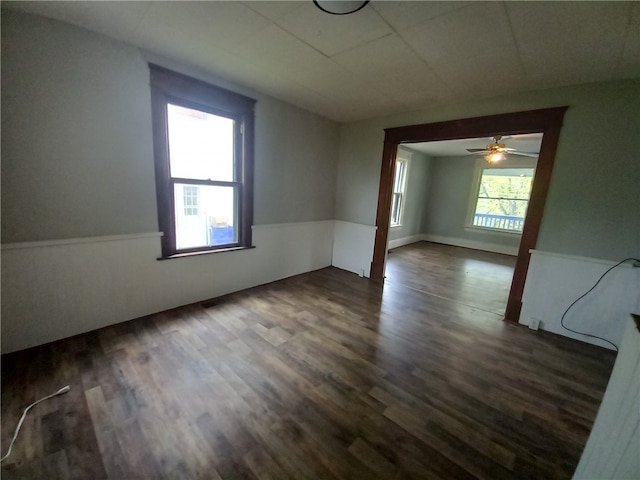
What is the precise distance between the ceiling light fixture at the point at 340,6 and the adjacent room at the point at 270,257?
2 cm

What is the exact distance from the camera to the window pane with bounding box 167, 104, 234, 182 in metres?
2.61

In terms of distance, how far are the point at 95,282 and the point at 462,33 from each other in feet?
11.7

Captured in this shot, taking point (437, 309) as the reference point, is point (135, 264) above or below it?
above

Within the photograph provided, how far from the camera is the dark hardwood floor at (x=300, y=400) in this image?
1.31 meters

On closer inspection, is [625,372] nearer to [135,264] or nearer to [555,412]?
[555,412]

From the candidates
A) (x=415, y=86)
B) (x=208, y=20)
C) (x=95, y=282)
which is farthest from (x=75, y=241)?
(x=415, y=86)

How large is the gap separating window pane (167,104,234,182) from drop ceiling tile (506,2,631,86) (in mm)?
2741

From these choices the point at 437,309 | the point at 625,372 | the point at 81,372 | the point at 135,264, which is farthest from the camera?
the point at 437,309

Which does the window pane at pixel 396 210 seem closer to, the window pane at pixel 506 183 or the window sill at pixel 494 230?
the window sill at pixel 494 230

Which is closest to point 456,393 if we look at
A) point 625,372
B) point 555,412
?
point 555,412

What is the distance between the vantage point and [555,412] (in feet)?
5.62

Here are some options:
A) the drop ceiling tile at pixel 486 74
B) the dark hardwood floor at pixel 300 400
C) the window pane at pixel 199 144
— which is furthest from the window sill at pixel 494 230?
the window pane at pixel 199 144

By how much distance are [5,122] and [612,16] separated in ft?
13.1

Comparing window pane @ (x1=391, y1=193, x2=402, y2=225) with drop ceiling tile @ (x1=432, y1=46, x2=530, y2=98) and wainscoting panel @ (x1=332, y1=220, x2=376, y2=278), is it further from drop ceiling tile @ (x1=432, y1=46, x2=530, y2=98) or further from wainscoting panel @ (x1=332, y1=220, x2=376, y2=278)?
drop ceiling tile @ (x1=432, y1=46, x2=530, y2=98)
